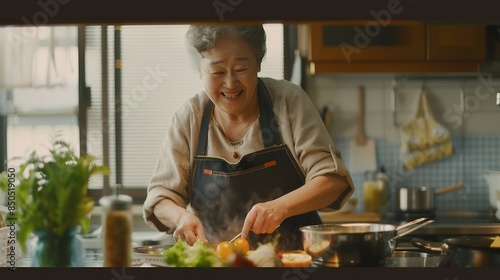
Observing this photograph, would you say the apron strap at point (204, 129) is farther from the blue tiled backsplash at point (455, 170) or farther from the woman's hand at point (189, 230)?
the blue tiled backsplash at point (455, 170)

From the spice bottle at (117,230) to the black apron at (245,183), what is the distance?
0.78 m

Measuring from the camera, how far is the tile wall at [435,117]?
3.49m

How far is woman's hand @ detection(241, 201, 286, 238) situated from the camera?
1.87 m

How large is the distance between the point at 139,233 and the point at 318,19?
3.25 ft

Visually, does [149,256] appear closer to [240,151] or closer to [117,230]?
[117,230]

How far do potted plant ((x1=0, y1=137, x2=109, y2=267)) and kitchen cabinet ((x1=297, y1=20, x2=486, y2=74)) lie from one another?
79.0 inches

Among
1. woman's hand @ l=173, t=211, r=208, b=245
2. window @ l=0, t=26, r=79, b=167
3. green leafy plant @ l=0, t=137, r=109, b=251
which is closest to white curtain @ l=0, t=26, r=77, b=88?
window @ l=0, t=26, r=79, b=167

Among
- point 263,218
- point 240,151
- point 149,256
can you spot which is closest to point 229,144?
point 240,151

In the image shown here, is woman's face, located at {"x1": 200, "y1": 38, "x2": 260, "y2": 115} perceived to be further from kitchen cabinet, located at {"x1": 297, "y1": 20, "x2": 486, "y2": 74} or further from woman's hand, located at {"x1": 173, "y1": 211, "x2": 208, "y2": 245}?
kitchen cabinet, located at {"x1": 297, "y1": 20, "x2": 486, "y2": 74}

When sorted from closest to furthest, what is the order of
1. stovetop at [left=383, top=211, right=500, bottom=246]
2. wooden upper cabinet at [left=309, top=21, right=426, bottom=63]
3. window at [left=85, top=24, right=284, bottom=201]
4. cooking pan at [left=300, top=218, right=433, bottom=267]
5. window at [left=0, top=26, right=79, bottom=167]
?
cooking pan at [left=300, top=218, right=433, bottom=267] → window at [left=0, top=26, right=79, bottom=167] → window at [left=85, top=24, right=284, bottom=201] → stovetop at [left=383, top=211, right=500, bottom=246] → wooden upper cabinet at [left=309, top=21, right=426, bottom=63]

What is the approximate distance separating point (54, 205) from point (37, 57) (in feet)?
5.00

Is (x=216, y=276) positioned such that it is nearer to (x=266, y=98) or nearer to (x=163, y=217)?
(x=163, y=217)

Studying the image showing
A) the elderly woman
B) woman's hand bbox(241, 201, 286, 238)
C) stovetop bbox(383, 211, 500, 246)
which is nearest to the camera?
woman's hand bbox(241, 201, 286, 238)

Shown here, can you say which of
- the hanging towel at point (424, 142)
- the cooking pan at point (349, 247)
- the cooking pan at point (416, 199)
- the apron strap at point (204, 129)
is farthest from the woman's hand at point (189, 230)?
the hanging towel at point (424, 142)
